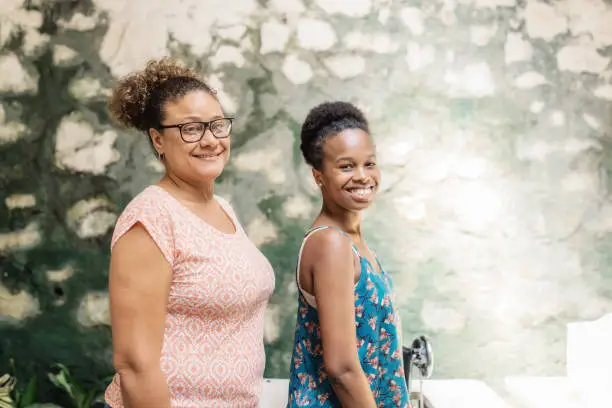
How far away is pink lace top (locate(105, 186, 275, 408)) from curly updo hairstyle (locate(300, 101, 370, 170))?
345 mm

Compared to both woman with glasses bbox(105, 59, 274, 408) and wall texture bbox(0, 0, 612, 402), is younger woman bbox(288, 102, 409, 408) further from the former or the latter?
wall texture bbox(0, 0, 612, 402)

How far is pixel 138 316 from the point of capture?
123cm

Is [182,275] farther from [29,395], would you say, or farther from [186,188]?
[29,395]

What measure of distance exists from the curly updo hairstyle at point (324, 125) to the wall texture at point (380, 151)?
85cm

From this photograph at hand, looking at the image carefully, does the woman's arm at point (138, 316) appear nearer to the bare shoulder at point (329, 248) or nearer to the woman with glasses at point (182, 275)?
the woman with glasses at point (182, 275)

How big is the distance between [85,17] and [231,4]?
2.05 feet

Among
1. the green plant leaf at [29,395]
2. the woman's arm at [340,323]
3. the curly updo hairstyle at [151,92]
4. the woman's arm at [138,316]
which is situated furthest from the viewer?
the green plant leaf at [29,395]

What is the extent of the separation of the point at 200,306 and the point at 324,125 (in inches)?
23.4

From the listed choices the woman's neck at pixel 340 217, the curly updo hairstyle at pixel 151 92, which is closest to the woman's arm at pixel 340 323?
the woman's neck at pixel 340 217

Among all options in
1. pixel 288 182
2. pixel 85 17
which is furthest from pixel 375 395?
pixel 85 17

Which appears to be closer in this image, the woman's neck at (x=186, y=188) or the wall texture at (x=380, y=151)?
the woman's neck at (x=186, y=188)

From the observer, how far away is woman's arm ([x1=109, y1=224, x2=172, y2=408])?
1.23m

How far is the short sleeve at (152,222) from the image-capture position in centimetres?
127

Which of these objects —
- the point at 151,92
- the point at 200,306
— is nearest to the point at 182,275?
the point at 200,306
